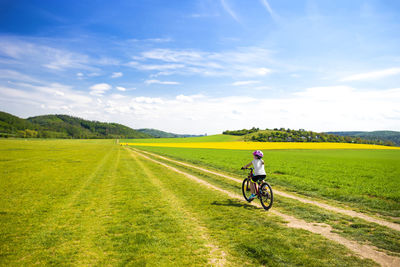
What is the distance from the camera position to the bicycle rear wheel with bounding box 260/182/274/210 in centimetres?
975

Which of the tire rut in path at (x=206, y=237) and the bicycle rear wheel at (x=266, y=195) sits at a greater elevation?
the bicycle rear wheel at (x=266, y=195)

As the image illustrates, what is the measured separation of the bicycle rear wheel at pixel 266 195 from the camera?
9751 millimetres

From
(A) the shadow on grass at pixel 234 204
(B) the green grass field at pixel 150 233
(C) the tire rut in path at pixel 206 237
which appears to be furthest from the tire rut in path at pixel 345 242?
(C) the tire rut in path at pixel 206 237

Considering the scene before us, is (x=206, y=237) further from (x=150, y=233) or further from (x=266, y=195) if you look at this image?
(x=266, y=195)

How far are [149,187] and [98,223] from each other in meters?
6.47

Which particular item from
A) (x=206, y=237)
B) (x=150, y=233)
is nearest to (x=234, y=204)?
(x=206, y=237)

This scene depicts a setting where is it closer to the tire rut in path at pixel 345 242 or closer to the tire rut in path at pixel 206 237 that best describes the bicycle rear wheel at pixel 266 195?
the tire rut in path at pixel 345 242

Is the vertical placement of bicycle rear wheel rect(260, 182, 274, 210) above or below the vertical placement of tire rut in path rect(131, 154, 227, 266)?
above

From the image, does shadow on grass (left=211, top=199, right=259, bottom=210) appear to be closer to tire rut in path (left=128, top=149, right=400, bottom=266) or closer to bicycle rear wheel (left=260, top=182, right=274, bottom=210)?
bicycle rear wheel (left=260, top=182, right=274, bottom=210)

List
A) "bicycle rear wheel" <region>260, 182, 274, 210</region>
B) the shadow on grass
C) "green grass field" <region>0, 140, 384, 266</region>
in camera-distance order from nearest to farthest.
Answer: "green grass field" <region>0, 140, 384, 266</region> → "bicycle rear wheel" <region>260, 182, 274, 210</region> → the shadow on grass

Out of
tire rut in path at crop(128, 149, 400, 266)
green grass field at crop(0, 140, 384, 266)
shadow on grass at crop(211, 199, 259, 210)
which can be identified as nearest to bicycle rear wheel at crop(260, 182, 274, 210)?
tire rut in path at crop(128, 149, 400, 266)

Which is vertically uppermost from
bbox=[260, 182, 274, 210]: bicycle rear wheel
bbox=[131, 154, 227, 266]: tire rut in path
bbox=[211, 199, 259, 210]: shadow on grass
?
bbox=[260, 182, 274, 210]: bicycle rear wheel

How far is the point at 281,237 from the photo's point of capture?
6738 mm

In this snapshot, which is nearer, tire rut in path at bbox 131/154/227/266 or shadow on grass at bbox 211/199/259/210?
tire rut in path at bbox 131/154/227/266
